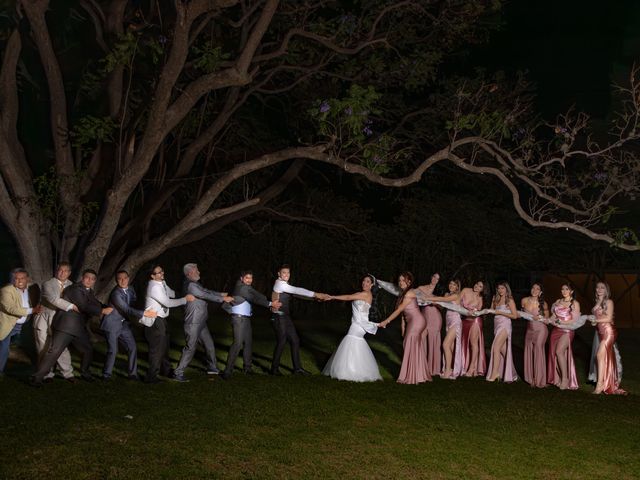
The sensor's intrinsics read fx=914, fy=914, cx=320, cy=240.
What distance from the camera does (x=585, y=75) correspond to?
32.8 m

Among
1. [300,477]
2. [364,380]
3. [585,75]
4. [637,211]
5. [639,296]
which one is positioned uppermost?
[585,75]

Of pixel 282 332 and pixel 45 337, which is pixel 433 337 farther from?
pixel 45 337

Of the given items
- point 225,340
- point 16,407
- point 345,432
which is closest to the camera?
point 345,432

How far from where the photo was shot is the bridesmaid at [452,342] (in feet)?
51.0

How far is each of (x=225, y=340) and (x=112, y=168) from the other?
4.82m

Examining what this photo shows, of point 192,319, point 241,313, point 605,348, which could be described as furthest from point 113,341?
point 605,348

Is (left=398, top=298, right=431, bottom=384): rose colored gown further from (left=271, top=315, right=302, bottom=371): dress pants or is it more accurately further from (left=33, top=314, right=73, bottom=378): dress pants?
(left=33, top=314, right=73, bottom=378): dress pants

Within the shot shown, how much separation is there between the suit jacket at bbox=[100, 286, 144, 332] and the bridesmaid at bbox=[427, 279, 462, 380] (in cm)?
514

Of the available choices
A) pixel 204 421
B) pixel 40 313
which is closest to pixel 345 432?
pixel 204 421

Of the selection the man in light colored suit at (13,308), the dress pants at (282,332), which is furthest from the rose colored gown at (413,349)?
the man in light colored suit at (13,308)

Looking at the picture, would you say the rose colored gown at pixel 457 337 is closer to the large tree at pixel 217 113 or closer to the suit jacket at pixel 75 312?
the large tree at pixel 217 113

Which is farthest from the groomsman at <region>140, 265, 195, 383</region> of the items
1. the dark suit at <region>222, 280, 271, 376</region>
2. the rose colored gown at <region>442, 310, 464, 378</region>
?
the rose colored gown at <region>442, 310, 464, 378</region>

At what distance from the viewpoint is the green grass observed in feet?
29.2

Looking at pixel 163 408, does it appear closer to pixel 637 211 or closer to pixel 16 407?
pixel 16 407
